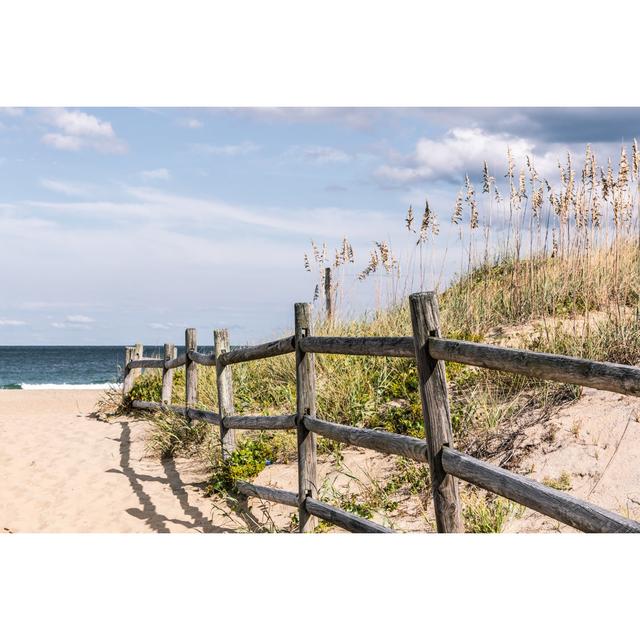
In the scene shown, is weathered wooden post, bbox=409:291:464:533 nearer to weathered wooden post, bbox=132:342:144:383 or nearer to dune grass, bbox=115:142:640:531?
dune grass, bbox=115:142:640:531

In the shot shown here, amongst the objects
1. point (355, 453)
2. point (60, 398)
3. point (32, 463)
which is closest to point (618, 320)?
point (355, 453)

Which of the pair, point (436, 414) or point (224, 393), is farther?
point (224, 393)

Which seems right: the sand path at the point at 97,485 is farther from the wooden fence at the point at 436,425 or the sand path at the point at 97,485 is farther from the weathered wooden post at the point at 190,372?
the weathered wooden post at the point at 190,372

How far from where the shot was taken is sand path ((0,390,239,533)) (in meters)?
7.38

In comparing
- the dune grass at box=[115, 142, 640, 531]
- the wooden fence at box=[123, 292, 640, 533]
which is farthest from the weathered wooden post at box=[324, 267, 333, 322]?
the wooden fence at box=[123, 292, 640, 533]

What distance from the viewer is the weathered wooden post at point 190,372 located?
10406 mm

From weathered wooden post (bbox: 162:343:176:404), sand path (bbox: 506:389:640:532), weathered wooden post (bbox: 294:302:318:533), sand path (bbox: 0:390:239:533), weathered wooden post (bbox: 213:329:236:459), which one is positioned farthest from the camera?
weathered wooden post (bbox: 162:343:176:404)

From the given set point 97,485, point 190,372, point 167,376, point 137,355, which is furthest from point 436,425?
point 137,355

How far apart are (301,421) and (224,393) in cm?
257

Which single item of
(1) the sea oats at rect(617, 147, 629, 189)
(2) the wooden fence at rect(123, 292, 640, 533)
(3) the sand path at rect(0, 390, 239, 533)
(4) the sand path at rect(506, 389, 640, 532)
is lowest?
(3) the sand path at rect(0, 390, 239, 533)

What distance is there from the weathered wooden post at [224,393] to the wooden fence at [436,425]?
1.06 m

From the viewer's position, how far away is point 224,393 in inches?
338

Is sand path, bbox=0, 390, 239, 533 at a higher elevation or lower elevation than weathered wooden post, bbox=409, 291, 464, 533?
lower

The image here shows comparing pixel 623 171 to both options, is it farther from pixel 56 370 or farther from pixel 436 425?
pixel 56 370
